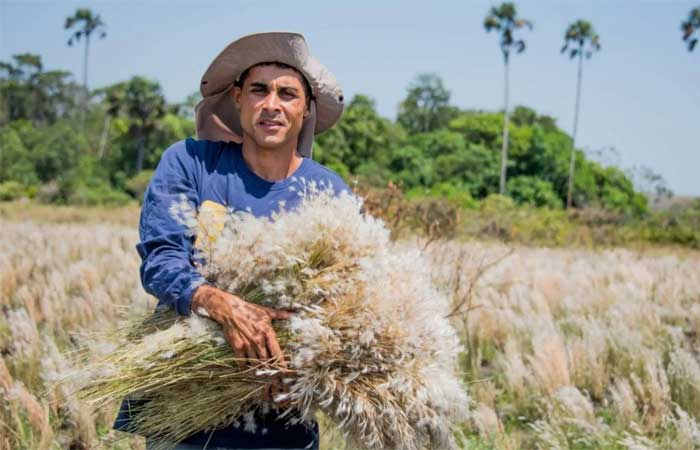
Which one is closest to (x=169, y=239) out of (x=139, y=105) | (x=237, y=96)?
(x=237, y=96)

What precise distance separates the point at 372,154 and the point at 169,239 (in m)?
55.4

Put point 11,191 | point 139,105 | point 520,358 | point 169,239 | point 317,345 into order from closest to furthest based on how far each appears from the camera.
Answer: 1. point 317,345
2. point 169,239
3. point 520,358
4. point 11,191
5. point 139,105

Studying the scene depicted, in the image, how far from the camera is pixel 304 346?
190cm

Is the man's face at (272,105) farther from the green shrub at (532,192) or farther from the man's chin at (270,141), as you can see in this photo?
the green shrub at (532,192)

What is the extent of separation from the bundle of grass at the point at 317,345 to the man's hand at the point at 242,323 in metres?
0.04

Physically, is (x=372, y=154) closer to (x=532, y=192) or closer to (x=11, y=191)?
(x=532, y=192)

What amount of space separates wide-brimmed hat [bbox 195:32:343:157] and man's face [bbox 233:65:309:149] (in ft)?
0.15

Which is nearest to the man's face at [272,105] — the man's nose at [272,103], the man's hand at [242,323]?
the man's nose at [272,103]

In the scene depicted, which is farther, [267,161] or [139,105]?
[139,105]

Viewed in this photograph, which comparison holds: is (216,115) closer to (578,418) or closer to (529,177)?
(578,418)

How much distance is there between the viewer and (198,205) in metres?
2.20

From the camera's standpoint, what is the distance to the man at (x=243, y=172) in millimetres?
1929

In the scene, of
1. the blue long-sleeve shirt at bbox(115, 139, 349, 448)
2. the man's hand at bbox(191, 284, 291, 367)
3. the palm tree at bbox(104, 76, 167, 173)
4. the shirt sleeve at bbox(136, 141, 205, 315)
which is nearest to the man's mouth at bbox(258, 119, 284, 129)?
the blue long-sleeve shirt at bbox(115, 139, 349, 448)

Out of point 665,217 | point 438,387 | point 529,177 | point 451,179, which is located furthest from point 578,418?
point 529,177
